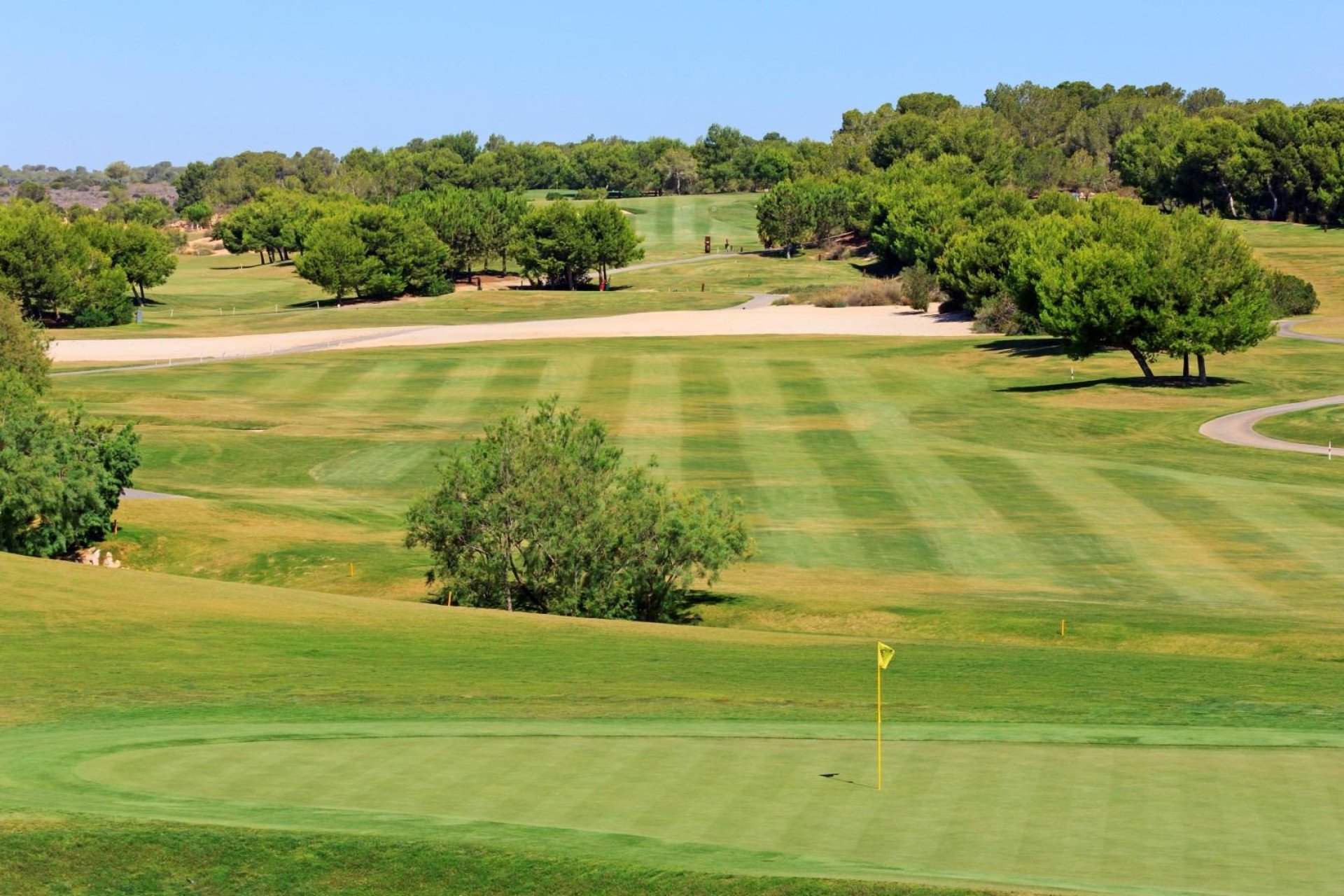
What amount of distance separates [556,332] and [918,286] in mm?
32946

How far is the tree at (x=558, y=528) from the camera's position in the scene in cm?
4084

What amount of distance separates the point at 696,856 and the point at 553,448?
85.6 ft

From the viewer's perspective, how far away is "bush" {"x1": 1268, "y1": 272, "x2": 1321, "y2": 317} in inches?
5497

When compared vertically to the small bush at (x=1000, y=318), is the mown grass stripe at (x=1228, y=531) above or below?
below

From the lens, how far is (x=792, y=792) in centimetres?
1920

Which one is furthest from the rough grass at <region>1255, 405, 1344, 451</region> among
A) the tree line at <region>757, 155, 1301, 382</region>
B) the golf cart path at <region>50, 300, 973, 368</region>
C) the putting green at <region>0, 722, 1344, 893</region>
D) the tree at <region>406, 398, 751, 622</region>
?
the putting green at <region>0, 722, 1344, 893</region>

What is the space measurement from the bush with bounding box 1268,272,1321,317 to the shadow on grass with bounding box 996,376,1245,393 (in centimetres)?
4325

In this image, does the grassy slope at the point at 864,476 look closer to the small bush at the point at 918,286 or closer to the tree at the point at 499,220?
the small bush at the point at 918,286

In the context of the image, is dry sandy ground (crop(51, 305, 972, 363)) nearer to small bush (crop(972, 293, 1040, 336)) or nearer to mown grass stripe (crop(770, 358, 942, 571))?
small bush (crop(972, 293, 1040, 336))

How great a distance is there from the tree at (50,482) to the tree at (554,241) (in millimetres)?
124204

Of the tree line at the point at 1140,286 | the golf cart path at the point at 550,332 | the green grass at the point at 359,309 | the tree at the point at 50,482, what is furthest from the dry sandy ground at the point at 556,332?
the tree at the point at 50,482

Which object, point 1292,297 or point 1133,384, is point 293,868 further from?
point 1292,297

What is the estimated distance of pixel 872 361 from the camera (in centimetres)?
11244

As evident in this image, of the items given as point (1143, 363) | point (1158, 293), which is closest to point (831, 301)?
point (1143, 363)
